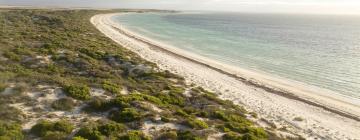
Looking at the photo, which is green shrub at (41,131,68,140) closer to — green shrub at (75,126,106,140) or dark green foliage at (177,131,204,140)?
green shrub at (75,126,106,140)

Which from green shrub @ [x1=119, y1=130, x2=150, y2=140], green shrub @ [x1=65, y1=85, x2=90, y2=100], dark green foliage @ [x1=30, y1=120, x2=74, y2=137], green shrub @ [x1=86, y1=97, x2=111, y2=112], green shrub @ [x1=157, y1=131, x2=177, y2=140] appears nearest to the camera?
dark green foliage @ [x1=30, y1=120, x2=74, y2=137]

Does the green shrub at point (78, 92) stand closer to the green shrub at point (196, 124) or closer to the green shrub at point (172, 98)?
the green shrub at point (172, 98)

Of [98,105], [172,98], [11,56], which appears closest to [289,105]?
[172,98]

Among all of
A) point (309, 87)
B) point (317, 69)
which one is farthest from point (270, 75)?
point (317, 69)

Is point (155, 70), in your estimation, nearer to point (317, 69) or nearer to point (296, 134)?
point (296, 134)

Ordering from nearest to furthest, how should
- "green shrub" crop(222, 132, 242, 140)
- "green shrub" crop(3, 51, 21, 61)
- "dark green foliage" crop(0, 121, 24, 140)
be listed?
"dark green foliage" crop(0, 121, 24, 140) < "green shrub" crop(222, 132, 242, 140) < "green shrub" crop(3, 51, 21, 61)

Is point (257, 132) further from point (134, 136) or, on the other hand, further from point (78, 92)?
point (78, 92)

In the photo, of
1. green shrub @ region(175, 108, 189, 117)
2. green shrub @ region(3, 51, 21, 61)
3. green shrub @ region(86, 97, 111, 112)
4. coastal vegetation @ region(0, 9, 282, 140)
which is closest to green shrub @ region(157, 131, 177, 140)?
coastal vegetation @ region(0, 9, 282, 140)
